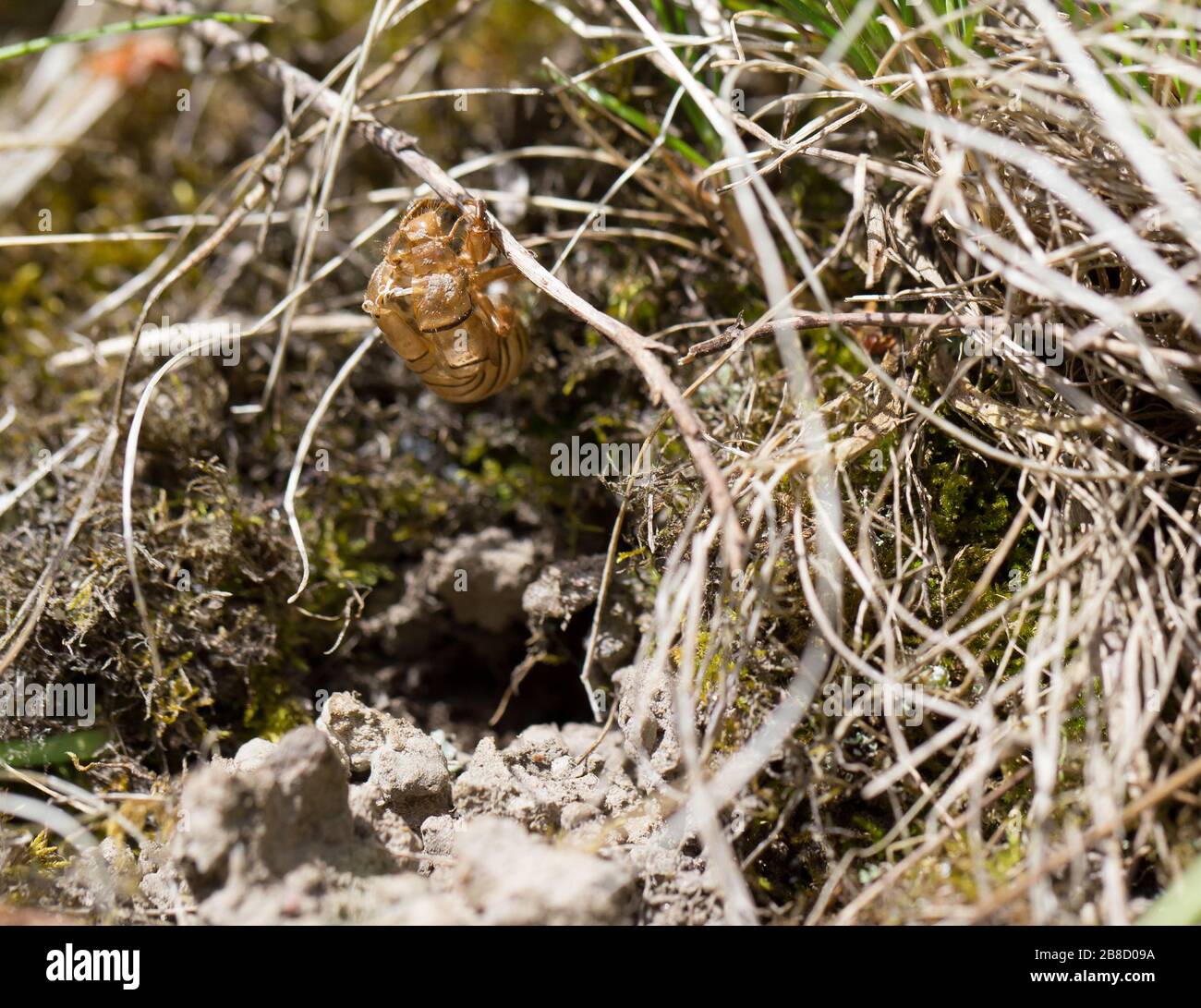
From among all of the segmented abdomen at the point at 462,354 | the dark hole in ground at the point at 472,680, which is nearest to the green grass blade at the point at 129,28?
the segmented abdomen at the point at 462,354

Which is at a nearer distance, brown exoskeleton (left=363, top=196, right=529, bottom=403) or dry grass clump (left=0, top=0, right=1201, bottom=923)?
dry grass clump (left=0, top=0, right=1201, bottom=923)

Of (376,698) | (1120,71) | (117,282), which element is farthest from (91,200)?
(1120,71)

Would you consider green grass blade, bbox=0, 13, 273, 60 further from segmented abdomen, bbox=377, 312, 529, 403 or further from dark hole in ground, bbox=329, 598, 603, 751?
dark hole in ground, bbox=329, 598, 603, 751

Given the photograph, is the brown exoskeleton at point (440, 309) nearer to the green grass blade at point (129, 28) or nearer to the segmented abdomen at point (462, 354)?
the segmented abdomen at point (462, 354)

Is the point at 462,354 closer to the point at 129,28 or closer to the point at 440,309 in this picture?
the point at 440,309

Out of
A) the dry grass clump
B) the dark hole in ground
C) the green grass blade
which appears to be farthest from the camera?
the dark hole in ground

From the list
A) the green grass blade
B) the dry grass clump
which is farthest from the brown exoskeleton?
the green grass blade
